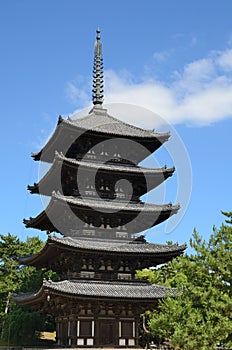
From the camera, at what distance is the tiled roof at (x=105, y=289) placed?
32438 mm

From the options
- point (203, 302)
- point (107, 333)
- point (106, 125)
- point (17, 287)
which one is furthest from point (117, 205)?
point (17, 287)

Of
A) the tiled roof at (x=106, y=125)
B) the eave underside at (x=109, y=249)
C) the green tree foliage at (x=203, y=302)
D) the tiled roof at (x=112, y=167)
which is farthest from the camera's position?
the tiled roof at (x=106, y=125)

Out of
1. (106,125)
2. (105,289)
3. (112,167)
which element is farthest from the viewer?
(106,125)

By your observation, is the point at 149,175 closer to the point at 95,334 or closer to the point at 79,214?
the point at 79,214

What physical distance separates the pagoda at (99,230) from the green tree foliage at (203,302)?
6.28 m

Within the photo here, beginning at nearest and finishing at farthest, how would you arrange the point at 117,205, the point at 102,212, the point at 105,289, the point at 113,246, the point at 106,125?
the point at 105,289 → the point at 113,246 → the point at 102,212 → the point at 117,205 → the point at 106,125

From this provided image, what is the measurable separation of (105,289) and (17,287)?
39.9 meters

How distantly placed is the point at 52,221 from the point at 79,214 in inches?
162

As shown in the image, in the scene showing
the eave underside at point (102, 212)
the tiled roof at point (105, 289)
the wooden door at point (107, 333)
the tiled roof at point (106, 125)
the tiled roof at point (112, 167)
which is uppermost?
the tiled roof at point (106, 125)

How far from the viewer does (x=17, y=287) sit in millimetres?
70812

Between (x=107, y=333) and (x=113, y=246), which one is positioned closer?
(x=107, y=333)

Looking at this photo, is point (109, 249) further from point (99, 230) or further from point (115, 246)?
point (99, 230)

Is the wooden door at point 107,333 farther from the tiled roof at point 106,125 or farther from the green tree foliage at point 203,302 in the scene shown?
the tiled roof at point 106,125

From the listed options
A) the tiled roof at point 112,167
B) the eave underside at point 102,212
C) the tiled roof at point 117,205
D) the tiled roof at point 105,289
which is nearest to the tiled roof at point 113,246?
the eave underside at point 102,212
